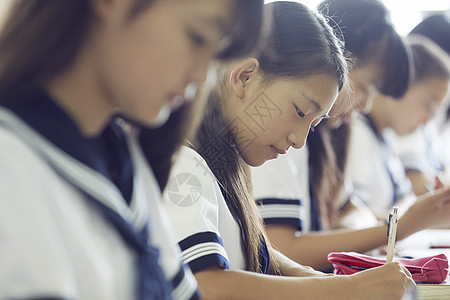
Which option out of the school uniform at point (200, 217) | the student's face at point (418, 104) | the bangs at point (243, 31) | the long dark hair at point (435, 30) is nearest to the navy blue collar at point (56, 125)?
the bangs at point (243, 31)

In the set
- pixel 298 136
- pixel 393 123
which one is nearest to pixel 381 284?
pixel 298 136

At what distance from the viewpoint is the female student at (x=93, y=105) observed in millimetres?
382

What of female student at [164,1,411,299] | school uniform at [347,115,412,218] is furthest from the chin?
school uniform at [347,115,412,218]

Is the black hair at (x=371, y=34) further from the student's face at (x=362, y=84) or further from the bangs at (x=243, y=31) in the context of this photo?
the bangs at (x=243, y=31)

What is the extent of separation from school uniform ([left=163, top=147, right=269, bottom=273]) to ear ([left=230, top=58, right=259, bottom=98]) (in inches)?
5.2

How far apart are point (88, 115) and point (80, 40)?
0.05 meters

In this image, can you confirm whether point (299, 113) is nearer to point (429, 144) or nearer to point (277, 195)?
point (277, 195)

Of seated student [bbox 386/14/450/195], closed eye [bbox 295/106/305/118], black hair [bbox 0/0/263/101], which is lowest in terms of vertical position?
seated student [bbox 386/14/450/195]

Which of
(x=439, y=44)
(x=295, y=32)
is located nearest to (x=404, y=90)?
(x=295, y=32)

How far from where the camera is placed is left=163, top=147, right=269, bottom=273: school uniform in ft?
2.32

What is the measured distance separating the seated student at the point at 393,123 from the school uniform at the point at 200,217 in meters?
0.98

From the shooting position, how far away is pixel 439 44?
250 centimetres

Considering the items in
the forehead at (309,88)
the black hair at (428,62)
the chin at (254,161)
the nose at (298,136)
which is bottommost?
the black hair at (428,62)

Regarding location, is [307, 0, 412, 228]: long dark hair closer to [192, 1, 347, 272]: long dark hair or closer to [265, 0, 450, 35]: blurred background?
[192, 1, 347, 272]: long dark hair
